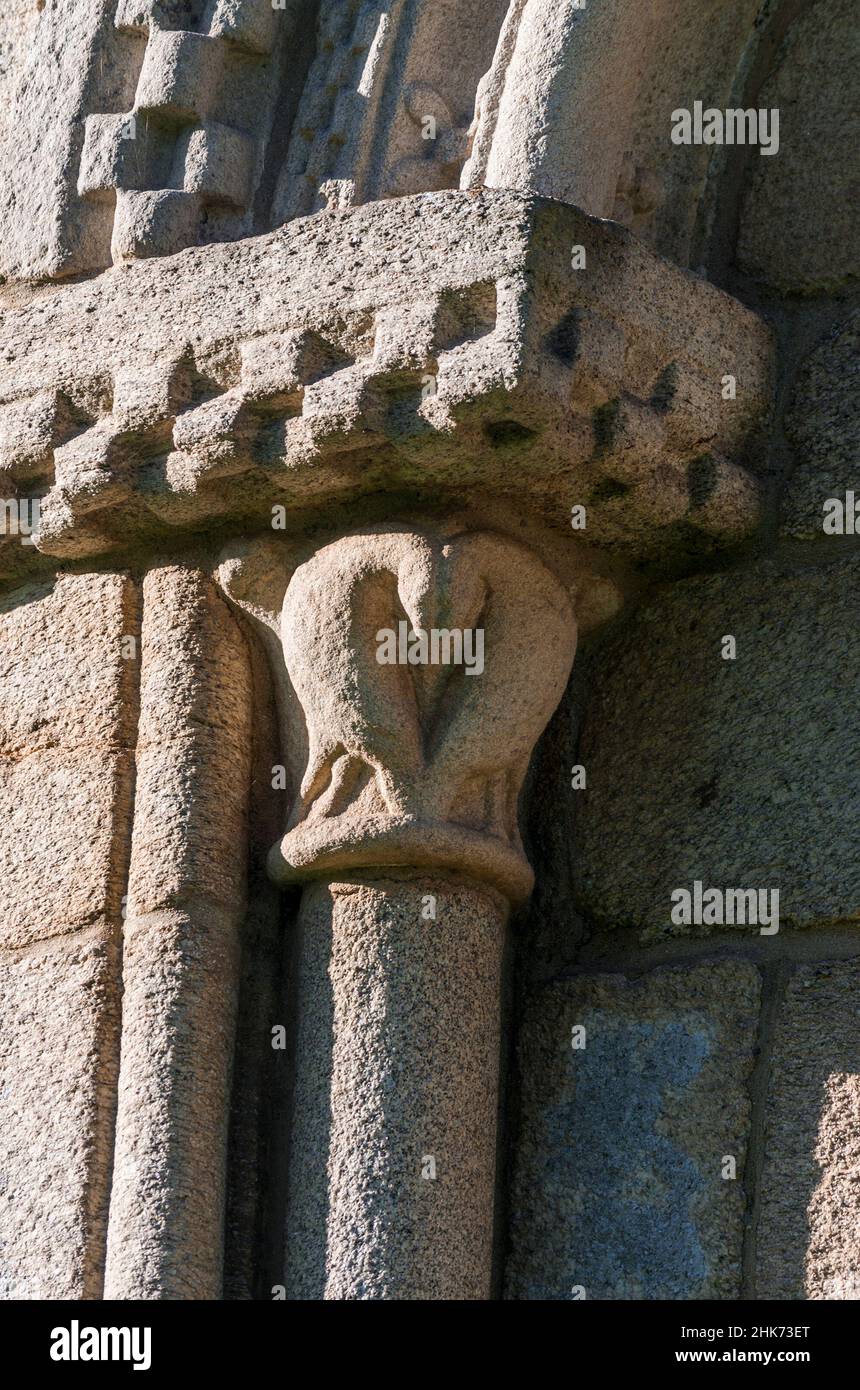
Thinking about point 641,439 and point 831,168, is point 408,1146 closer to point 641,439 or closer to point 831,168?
point 641,439

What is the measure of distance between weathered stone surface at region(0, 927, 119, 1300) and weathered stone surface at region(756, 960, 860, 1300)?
64 cm

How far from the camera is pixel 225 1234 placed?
2.46 meters

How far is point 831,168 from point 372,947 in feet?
3.43

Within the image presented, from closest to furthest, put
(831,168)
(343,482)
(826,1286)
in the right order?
(826,1286) < (343,482) < (831,168)

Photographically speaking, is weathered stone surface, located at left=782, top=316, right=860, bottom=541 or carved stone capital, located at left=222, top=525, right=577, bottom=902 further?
weathered stone surface, located at left=782, top=316, right=860, bottom=541

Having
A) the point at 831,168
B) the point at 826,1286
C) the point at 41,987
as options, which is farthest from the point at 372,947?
the point at 831,168

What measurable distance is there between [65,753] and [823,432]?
0.87 meters

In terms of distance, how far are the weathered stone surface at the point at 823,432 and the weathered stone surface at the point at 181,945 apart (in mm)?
609

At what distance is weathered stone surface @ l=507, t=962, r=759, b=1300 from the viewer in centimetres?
243

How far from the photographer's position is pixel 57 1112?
248cm
